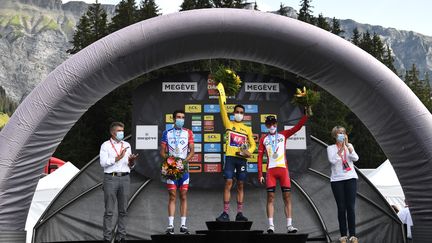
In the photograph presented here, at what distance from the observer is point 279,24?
8.45 metres

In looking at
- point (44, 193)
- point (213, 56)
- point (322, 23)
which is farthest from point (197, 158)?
point (322, 23)

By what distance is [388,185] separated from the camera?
598 inches

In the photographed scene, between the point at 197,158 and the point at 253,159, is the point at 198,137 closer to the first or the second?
the point at 197,158

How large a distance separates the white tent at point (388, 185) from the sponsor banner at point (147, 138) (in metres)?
7.72

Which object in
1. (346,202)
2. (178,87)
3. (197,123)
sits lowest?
(346,202)

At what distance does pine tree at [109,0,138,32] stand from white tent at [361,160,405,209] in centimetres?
3388

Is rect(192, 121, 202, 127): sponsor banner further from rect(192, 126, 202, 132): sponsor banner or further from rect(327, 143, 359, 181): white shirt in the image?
rect(327, 143, 359, 181): white shirt

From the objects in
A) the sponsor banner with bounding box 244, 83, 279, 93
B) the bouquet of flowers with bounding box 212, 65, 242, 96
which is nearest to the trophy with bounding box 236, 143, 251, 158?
the bouquet of flowers with bounding box 212, 65, 242, 96

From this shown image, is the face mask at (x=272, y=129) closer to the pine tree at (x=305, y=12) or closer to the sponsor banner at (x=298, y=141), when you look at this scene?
the sponsor banner at (x=298, y=141)

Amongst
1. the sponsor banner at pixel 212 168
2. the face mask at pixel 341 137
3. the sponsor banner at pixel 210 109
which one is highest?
the sponsor banner at pixel 210 109

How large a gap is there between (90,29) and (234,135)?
4244 centimetres

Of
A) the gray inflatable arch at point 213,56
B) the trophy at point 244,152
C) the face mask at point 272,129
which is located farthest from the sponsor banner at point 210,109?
the face mask at point 272,129

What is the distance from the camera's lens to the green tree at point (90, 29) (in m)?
45.8

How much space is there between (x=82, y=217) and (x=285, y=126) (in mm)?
4517
